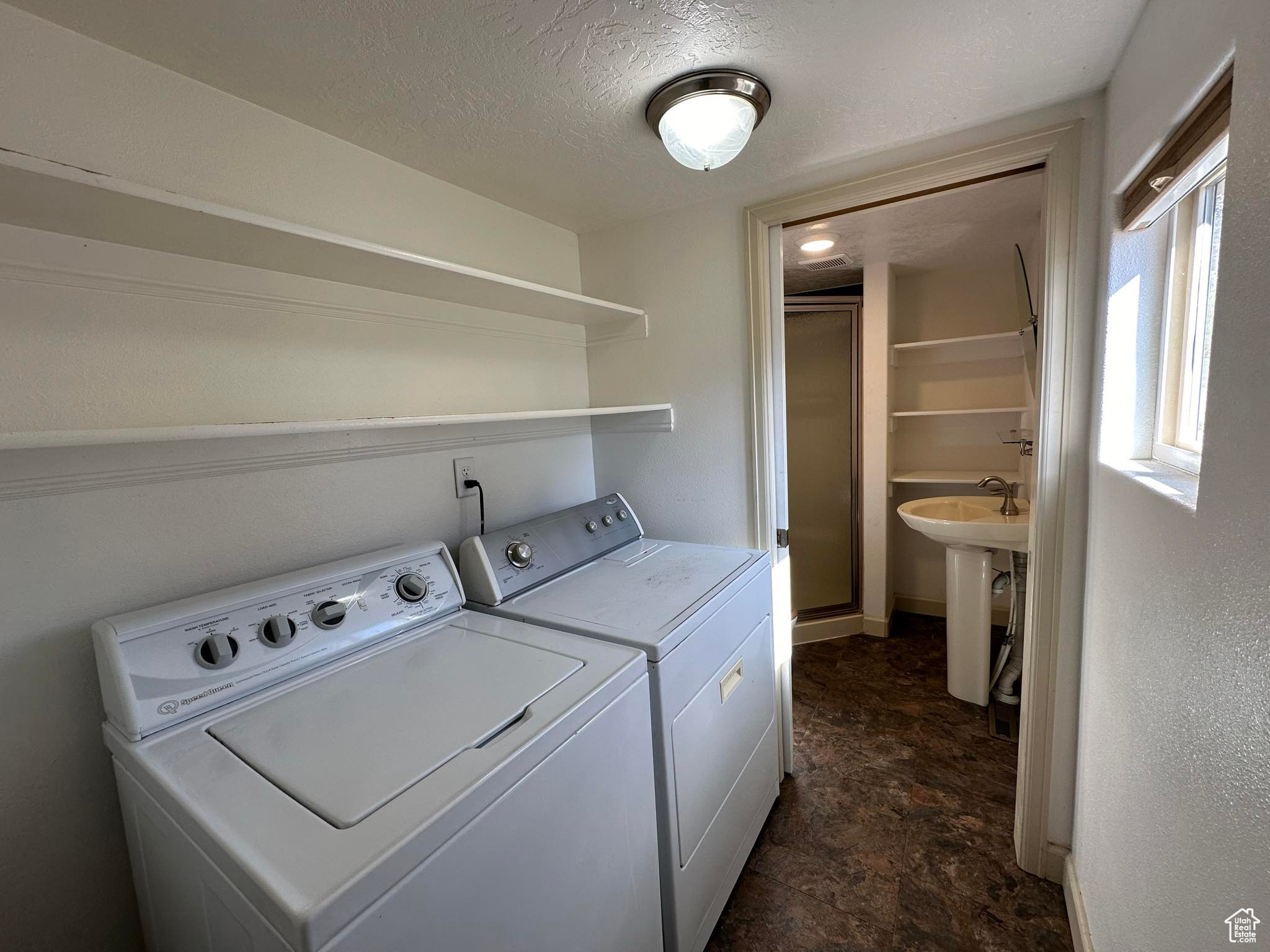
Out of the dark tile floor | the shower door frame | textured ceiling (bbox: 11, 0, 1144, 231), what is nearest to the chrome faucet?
the shower door frame

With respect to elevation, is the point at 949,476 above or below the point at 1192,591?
below

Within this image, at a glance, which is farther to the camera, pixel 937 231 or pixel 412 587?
pixel 937 231

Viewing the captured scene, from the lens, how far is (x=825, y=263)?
9.05ft

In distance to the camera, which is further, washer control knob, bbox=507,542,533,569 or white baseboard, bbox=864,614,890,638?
white baseboard, bbox=864,614,890,638

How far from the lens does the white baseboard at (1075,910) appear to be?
124cm

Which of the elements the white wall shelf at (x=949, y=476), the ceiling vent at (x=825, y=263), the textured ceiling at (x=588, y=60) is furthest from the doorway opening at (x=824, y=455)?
the textured ceiling at (x=588, y=60)

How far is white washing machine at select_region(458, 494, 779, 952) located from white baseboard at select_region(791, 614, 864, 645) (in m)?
1.32

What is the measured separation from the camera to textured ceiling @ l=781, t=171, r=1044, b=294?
6.40 ft

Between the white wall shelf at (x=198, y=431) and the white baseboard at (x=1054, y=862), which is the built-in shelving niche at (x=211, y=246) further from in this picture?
the white baseboard at (x=1054, y=862)

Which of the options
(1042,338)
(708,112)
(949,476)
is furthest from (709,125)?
(949,476)

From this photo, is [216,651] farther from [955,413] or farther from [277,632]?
[955,413]

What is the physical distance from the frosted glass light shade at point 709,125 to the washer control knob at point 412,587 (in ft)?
4.01

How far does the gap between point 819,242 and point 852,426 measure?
1103 mm

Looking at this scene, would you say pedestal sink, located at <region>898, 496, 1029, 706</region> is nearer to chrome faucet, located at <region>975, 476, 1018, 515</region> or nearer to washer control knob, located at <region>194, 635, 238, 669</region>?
chrome faucet, located at <region>975, 476, 1018, 515</region>
